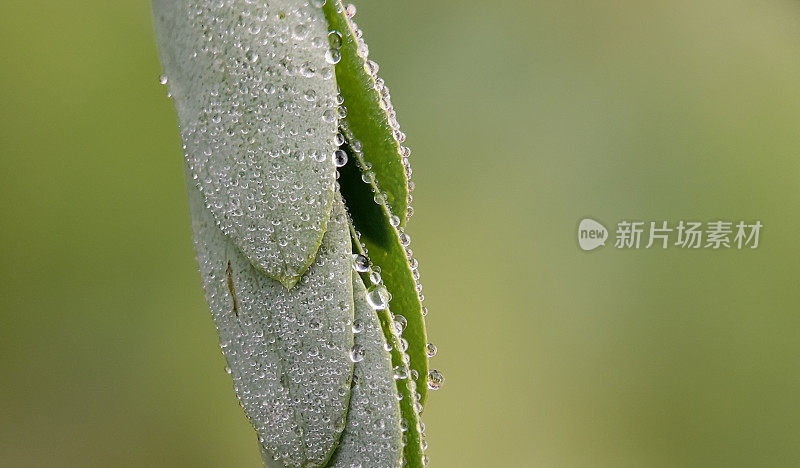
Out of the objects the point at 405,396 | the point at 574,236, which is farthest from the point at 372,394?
the point at 574,236

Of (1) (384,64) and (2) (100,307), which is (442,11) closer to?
(1) (384,64)

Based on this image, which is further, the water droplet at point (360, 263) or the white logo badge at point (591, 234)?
the white logo badge at point (591, 234)

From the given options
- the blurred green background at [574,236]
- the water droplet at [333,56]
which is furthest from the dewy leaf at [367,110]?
the blurred green background at [574,236]

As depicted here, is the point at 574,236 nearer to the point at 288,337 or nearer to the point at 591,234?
the point at 591,234

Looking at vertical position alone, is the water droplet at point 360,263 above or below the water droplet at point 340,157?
below

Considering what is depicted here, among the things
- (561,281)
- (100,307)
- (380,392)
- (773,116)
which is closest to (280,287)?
(380,392)

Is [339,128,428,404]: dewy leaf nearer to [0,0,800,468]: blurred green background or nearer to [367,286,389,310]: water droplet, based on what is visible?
[367,286,389,310]: water droplet

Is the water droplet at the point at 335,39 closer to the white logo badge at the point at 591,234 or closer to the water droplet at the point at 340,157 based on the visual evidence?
the water droplet at the point at 340,157

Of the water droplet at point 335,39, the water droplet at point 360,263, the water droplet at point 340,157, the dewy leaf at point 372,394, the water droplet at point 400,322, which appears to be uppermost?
the water droplet at point 335,39
